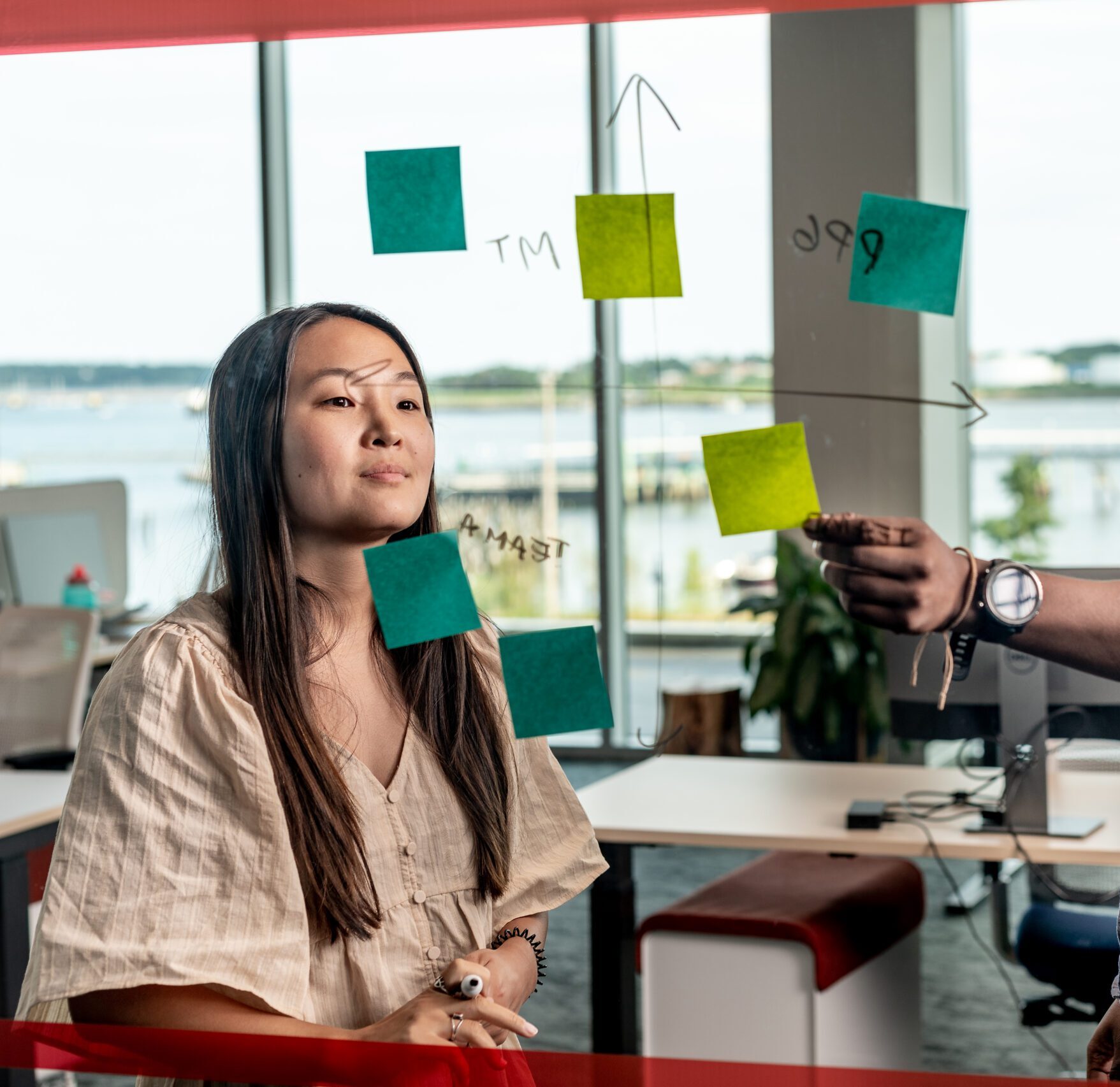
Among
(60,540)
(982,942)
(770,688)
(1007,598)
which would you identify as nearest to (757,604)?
(770,688)

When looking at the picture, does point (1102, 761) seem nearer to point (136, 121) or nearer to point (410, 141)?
point (410, 141)

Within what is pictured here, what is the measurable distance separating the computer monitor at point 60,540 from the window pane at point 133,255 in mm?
128

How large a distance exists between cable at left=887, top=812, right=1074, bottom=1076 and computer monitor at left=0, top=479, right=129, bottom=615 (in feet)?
8.89

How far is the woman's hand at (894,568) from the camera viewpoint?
3.21 feet

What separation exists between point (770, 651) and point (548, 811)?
0.82 meters

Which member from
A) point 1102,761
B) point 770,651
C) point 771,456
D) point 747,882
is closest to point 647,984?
point 747,882

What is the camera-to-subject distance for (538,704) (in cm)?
104

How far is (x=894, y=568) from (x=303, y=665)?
1.49 ft

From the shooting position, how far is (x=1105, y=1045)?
3.26ft

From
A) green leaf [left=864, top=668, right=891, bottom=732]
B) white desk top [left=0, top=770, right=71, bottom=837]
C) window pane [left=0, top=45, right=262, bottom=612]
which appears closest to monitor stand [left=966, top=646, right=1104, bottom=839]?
green leaf [left=864, top=668, right=891, bottom=732]

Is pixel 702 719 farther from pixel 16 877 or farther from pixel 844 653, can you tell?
pixel 16 877

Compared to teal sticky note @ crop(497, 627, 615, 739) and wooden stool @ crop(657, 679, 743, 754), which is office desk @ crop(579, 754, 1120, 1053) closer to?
wooden stool @ crop(657, 679, 743, 754)

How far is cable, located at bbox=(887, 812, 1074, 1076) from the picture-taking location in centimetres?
206

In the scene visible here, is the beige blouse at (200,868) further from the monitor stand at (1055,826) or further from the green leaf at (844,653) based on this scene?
the monitor stand at (1055,826)
